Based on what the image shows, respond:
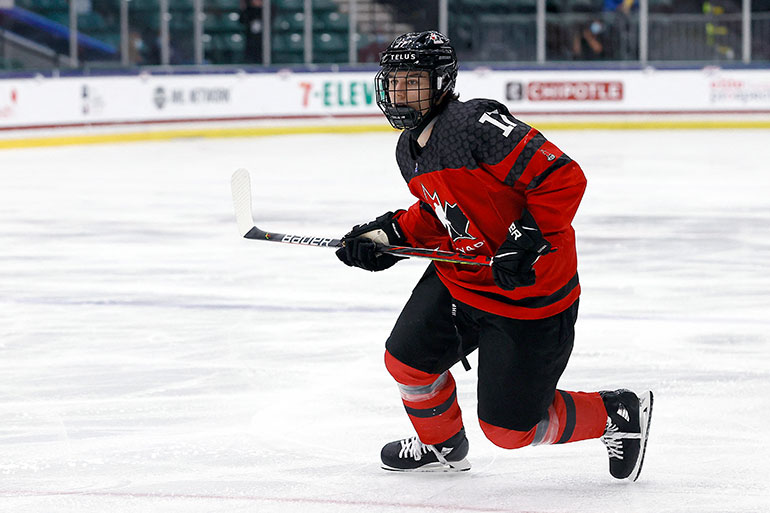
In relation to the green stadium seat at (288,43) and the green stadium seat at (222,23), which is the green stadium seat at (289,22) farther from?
the green stadium seat at (222,23)

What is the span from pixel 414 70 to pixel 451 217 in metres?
0.30

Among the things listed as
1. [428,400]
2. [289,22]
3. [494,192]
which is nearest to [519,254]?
[494,192]

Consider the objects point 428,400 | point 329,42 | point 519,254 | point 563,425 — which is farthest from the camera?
point 329,42

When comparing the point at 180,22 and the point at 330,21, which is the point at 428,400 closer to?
the point at 180,22

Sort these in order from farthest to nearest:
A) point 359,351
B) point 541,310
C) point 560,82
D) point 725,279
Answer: point 560,82 < point 725,279 < point 359,351 < point 541,310

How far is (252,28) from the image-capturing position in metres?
14.3

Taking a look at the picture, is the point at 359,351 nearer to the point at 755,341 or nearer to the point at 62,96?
the point at 755,341

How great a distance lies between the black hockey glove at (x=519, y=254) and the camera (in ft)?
7.52

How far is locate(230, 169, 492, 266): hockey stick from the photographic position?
2.44 metres

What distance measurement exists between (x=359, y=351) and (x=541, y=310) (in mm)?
1504

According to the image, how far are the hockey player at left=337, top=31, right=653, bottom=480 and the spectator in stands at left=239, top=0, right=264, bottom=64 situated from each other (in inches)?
463

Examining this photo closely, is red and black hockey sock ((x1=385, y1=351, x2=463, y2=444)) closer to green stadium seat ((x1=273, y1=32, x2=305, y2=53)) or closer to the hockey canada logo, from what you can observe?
the hockey canada logo

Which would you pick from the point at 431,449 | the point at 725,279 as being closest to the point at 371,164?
the point at 725,279

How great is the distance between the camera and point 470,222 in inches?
96.7
